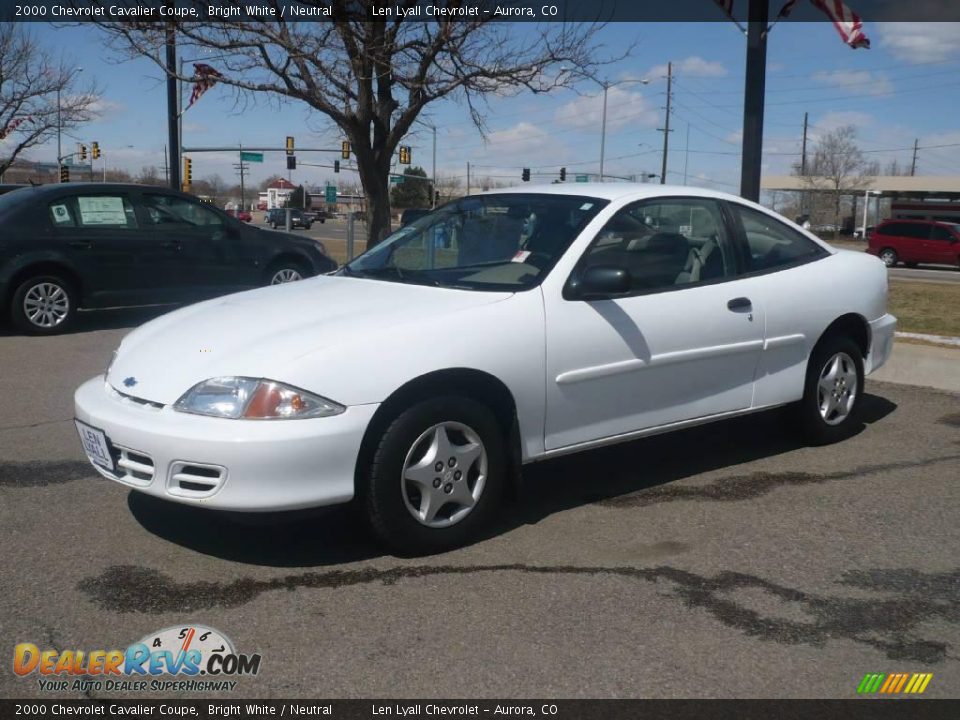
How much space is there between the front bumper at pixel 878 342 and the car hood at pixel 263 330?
2.89m

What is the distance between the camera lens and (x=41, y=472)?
17.6ft

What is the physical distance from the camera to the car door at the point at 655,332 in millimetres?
4605

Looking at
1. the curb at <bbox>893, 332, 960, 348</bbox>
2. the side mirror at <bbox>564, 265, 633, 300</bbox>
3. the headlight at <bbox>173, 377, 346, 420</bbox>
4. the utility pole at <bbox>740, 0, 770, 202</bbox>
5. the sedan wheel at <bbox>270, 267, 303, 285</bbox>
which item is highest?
the utility pole at <bbox>740, 0, 770, 202</bbox>

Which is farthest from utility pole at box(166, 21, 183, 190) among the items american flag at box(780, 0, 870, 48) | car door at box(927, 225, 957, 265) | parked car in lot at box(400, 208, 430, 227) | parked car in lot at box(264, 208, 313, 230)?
parked car in lot at box(264, 208, 313, 230)

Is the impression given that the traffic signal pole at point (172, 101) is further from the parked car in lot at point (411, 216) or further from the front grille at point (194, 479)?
the front grille at point (194, 479)

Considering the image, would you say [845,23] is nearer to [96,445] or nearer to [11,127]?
[96,445]

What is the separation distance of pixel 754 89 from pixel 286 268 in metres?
5.51

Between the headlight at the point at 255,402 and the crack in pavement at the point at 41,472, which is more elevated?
the headlight at the point at 255,402

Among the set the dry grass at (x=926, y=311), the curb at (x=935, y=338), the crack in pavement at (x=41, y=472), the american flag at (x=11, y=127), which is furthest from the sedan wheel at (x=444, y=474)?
the american flag at (x=11, y=127)

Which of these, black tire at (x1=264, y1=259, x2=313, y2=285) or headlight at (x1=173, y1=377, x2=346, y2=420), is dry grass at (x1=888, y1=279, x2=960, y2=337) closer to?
black tire at (x1=264, y1=259, x2=313, y2=285)

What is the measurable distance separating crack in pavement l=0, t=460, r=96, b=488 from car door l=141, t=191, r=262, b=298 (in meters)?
5.38

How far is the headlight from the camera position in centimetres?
383
